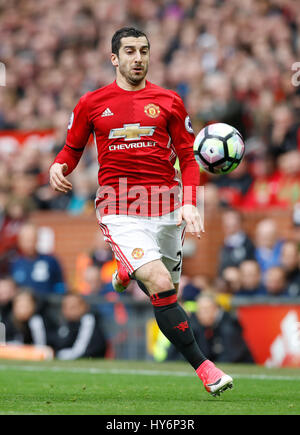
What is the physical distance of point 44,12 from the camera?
23.2 metres

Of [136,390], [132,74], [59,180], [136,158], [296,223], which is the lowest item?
[136,390]

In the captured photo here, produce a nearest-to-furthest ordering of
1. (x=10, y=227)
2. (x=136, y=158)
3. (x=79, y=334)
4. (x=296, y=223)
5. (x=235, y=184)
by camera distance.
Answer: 1. (x=136, y=158)
2. (x=79, y=334)
3. (x=296, y=223)
4. (x=235, y=184)
5. (x=10, y=227)

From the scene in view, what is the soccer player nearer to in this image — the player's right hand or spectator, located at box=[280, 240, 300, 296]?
the player's right hand

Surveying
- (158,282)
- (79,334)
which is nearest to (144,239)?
(158,282)

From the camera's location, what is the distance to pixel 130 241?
6746mm

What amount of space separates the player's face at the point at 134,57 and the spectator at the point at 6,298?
20.7 ft

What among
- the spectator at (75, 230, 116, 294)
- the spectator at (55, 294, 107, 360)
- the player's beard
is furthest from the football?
the spectator at (75, 230, 116, 294)

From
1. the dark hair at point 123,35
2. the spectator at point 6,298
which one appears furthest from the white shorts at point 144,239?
the spectator at point 6,298

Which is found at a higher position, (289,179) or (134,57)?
(134,57)

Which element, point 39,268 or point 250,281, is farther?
point 39,268

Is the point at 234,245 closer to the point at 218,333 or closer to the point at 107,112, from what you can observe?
the point at 218,333

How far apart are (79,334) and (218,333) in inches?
75.6

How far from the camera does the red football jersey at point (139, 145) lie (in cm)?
697
